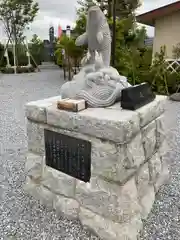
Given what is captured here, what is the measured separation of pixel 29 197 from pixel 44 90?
191 inches

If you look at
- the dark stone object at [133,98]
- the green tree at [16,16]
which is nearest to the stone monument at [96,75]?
the dark stone object at [133,98]

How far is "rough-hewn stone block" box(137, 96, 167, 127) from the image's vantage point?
147 centimetres

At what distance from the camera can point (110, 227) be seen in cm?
142

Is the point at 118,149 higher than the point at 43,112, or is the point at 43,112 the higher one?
the point at 43,112

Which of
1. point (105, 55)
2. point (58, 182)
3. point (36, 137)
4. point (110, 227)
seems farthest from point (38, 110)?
point (110, 227)

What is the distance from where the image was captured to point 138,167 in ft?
4.93

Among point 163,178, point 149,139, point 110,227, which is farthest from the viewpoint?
point 163,178

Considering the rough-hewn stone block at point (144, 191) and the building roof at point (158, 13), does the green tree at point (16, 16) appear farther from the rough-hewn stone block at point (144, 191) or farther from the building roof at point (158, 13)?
the rough-hewn stone block at point (144, 191)

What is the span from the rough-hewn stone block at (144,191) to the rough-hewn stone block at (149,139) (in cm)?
10

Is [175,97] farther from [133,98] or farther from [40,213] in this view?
[40,213]

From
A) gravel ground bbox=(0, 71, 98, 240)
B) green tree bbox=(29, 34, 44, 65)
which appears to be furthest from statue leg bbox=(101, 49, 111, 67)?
green tree bbox=(29, 34, 44, 65)

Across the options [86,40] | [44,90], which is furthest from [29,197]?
[44,90]

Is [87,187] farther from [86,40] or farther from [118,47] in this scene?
[118,47]

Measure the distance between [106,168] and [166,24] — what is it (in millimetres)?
6219
